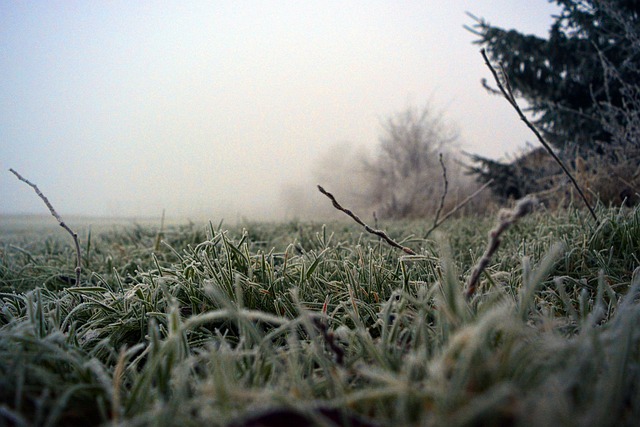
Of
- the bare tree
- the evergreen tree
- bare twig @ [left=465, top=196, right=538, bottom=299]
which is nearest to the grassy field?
bare twig @ [left=465, top=196, right=538, bottom=299]

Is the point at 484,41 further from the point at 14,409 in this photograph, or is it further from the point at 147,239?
the point at 14,409

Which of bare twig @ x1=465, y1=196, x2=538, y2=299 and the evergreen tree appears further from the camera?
the evergreen tree

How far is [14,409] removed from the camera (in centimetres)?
69

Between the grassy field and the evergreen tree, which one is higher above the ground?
the evergreen tree

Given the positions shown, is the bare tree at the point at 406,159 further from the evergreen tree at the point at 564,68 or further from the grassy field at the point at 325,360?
the grassy field at the point at 325,360

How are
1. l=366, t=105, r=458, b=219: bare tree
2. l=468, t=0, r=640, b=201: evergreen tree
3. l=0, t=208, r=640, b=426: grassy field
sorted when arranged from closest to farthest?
l=0, t=208, r=640, b=426: grassy field < l=468, t=0, r=640, b=201: evergreen tree < l=366, t=105, r=458, b=219: bare tree

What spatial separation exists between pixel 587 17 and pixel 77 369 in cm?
978

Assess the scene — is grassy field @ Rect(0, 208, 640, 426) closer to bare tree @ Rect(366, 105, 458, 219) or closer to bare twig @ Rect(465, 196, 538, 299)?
bare twig @ Rect(465, 196, 538, 299)

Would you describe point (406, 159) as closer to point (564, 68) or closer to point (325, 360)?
point (564, 68)

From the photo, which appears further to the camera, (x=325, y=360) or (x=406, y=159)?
(x=406, y=159)

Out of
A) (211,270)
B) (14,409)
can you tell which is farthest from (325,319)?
(14,409)

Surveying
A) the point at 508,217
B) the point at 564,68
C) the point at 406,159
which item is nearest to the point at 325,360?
the point at 508,217

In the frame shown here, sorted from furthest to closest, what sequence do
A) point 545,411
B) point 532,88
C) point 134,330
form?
point 532,88 < point 134,330 < point 545,411

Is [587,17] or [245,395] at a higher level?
[587,17]
